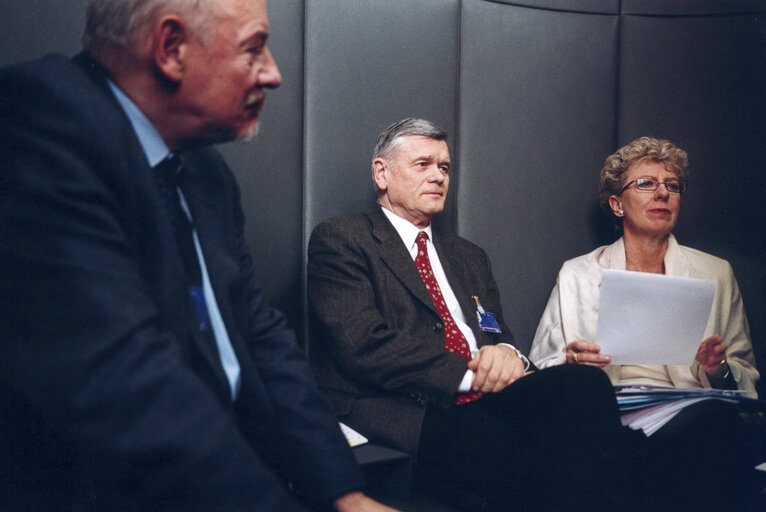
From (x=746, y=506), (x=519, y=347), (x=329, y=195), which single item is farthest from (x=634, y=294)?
→ (x=329, y=195)

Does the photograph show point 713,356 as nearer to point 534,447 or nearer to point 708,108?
point 534,447

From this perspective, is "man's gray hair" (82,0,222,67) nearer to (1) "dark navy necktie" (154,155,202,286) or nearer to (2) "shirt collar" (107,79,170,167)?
(2) "shirt collar" (107,79,170,167)

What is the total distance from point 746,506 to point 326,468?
1396 millimetres

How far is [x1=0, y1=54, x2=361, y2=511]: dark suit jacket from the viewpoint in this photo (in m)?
0.75

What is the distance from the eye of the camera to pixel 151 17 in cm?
98

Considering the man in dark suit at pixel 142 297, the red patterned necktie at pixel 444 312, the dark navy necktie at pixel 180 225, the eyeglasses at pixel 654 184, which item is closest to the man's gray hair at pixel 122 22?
the man in dark suit at pixel 142 297

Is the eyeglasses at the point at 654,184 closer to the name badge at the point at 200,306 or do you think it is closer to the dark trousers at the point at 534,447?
the dark trousers at the point at 534,447

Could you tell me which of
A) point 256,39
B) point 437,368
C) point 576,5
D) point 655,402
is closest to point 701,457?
point 655,402

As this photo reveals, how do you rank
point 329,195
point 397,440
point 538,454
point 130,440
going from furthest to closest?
1. point 329,195
2. point 397,440
3. point 538,454
4. point 130,440

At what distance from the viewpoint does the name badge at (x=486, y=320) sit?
6.98 ft

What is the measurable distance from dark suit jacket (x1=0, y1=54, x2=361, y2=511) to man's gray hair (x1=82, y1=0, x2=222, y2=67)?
60 millimetres

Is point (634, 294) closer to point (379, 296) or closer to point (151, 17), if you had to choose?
point (379, 296)

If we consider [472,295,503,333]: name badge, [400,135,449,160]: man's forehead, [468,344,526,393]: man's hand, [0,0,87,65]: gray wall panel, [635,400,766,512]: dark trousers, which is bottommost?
[635,400,766,512]: dark trousers

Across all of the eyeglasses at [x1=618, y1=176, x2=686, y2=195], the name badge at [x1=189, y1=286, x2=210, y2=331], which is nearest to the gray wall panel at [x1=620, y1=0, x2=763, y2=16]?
the eyeglasses at [x1=618, y1=176, x2=686, y2=195]
